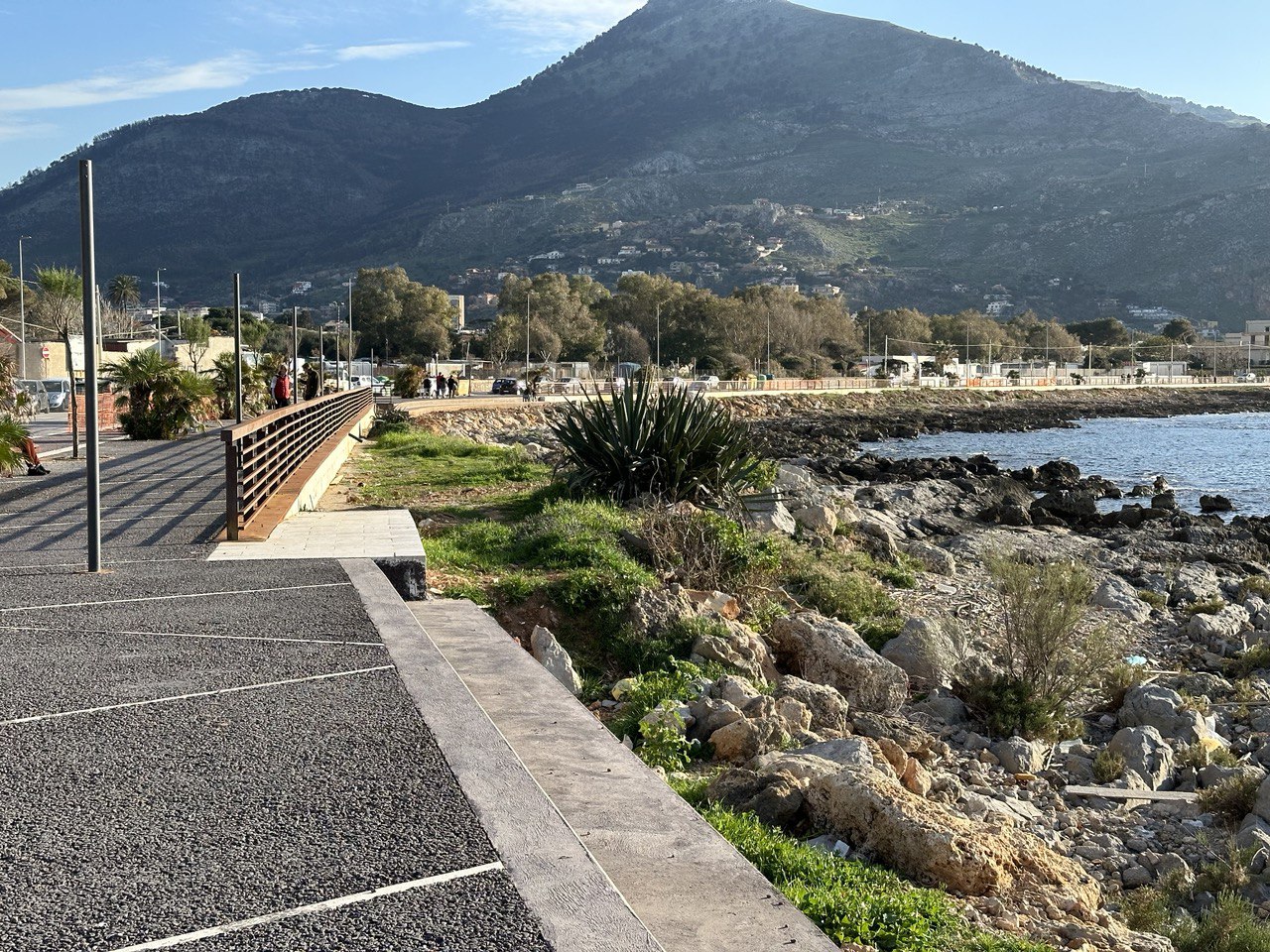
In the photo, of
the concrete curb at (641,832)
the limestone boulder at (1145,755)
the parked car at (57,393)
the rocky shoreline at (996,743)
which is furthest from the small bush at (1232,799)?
the parked car at (57,393)

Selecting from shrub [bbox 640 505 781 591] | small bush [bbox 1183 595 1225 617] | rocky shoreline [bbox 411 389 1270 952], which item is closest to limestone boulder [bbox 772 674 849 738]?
rocky shoreline [bbox 411 389 1270 952]

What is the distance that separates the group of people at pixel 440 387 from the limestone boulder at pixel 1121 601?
171ft

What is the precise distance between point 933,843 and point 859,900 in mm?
955

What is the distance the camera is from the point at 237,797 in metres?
4.41

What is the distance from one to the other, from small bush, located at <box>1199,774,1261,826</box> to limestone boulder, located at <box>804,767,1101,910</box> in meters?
2.20

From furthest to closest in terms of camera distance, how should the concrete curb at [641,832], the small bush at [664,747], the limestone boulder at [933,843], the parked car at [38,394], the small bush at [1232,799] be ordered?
the parked car at [38,394] → the small bush at [1232,799] → the small bush at [664,747] → the limestone boulder at [933,843] → the concrete curb at [641,832]

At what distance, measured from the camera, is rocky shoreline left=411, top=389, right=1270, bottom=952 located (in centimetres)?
524

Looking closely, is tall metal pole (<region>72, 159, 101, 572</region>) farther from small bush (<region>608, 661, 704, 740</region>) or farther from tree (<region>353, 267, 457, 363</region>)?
tree (<region>353, 267, 457, 363</region>)

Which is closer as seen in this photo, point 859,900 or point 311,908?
point 311,908

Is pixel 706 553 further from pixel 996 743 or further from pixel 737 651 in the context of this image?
pixel 996 743

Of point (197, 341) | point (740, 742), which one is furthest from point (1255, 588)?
point (197, 341)

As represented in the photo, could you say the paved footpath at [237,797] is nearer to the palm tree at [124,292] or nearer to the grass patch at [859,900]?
the grass patch at [859,900]

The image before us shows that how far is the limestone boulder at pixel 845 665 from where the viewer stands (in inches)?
369

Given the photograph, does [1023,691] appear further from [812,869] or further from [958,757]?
[812,869]
